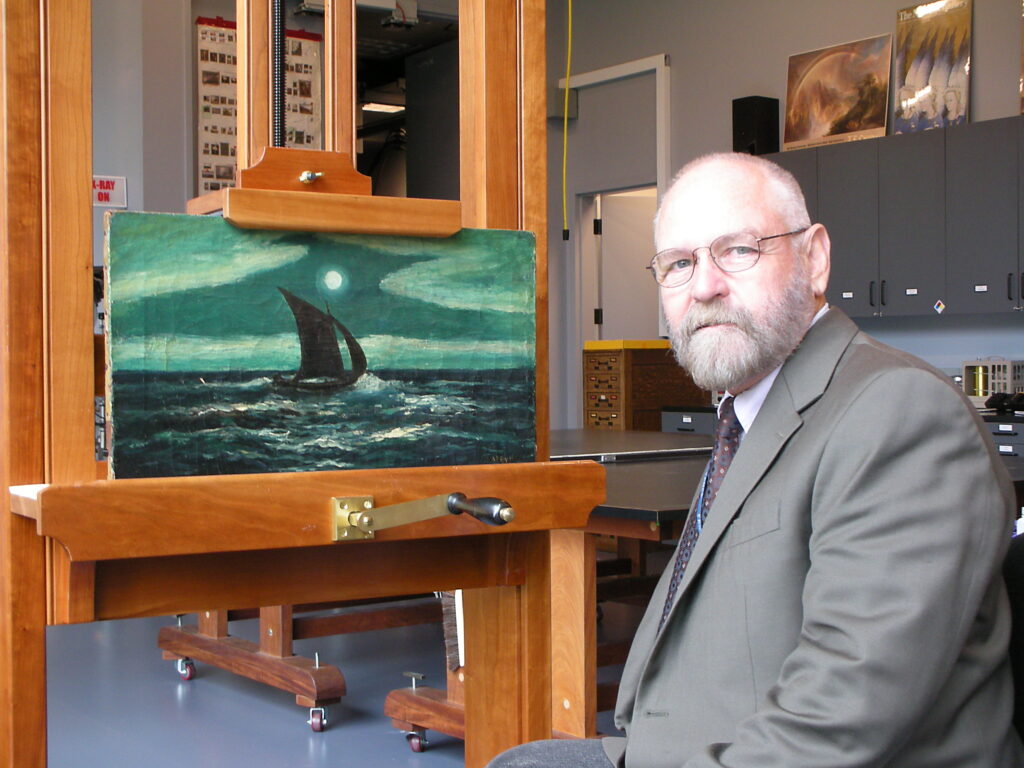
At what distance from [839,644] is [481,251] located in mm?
642

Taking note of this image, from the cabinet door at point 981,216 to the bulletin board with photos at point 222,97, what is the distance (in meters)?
3.34

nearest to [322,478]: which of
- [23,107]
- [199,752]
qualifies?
[23,107]

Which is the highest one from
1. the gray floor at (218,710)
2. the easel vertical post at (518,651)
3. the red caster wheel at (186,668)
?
the easel vertical post at (518,651)

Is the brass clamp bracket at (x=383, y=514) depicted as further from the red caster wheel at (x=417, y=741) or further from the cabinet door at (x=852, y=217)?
the cabinet door at (x=852, y=217)

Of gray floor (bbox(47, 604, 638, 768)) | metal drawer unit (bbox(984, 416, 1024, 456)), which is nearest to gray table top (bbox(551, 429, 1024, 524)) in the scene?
gray floor (bbox(47, 604, 638, 768))

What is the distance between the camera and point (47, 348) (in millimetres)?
1270

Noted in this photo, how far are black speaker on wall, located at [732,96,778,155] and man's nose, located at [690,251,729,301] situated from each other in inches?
238

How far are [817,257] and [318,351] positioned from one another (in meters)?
0.60

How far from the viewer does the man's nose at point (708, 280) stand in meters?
1.42

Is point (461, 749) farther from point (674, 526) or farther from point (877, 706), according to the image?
point (877, 706)

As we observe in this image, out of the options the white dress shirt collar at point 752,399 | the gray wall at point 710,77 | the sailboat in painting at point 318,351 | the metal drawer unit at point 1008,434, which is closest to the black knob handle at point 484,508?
the sailboat in painting at point 318,351

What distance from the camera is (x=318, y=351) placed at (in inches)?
53.4

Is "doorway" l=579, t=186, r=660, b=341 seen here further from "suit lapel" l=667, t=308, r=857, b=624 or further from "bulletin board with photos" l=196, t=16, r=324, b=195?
"suit lapel" l=667, t=308, r=857, b=624

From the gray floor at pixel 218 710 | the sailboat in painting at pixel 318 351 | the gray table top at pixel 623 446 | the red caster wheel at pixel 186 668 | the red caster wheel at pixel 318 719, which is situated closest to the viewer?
the sailboat in painting at pixel 318 351
